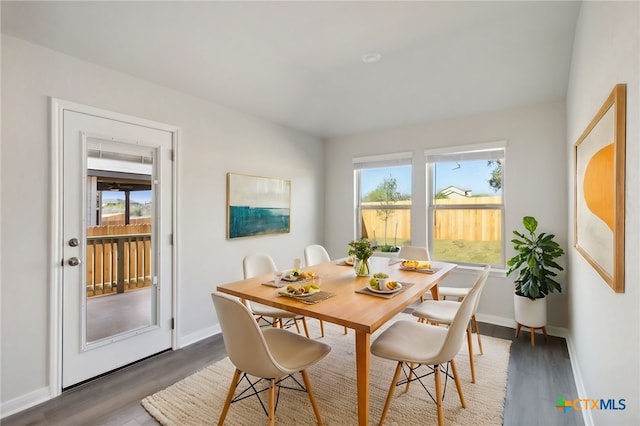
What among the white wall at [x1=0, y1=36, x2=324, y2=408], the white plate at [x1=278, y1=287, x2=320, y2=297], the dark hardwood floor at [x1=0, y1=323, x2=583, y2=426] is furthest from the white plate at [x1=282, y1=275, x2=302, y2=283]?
the white wall at [x1=0, y1=36, x2=324, y2=408]


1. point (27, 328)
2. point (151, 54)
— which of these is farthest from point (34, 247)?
point (151, 54)

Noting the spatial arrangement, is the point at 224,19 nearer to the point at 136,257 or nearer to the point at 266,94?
the point at 266,94

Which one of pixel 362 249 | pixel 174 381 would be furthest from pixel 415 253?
pixel 174 381

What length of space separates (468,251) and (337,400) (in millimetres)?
2598

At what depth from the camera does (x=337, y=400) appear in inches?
82.9

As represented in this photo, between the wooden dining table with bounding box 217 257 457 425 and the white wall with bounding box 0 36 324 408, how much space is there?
1131mm

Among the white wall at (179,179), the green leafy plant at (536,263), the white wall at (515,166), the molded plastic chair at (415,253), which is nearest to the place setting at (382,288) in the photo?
the molded plastic chair at (415,253)

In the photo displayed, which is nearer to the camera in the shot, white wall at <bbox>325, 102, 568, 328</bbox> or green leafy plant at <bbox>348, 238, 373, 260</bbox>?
green leafy plant at <bbox>348, 238, 373, 260</bbox>

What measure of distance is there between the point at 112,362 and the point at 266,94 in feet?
9.33

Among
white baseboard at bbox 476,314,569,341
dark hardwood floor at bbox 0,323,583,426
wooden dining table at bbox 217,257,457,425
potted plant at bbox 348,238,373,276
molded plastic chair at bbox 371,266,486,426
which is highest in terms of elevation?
potted plant at bbox 348,238,373,276

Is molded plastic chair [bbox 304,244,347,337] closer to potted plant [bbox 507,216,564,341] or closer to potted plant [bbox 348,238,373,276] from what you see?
potted plant [bbox 348,238,373,276]

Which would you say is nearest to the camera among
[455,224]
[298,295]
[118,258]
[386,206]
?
[298,295]

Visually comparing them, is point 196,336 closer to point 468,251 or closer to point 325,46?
point 325,46

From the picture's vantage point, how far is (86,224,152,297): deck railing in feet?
7.97
